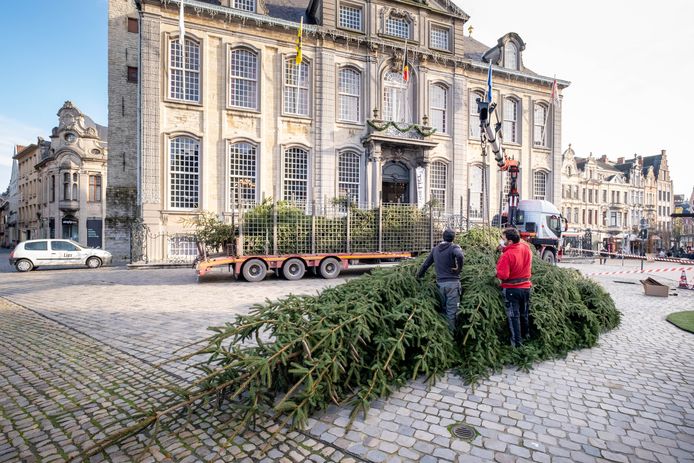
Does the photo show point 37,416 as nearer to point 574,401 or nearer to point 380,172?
point 574,401

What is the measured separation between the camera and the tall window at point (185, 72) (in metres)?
19.8

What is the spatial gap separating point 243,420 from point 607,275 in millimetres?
18357

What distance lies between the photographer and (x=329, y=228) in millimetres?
14328

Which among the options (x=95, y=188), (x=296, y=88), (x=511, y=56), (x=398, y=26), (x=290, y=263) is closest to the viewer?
(x=290, y=263)

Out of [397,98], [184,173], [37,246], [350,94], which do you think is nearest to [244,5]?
[350,94]

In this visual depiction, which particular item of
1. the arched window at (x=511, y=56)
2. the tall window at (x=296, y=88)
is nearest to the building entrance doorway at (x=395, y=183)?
the tall window at (x=296, y=88)

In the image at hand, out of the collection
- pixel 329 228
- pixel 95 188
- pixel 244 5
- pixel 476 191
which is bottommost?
pixel 329 228

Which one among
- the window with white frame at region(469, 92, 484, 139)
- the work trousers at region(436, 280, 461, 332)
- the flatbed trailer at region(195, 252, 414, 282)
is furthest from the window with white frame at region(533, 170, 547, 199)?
the work trousers at region(436, 280, 461, 332)

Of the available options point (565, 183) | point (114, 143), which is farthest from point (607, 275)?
point (565, 183)

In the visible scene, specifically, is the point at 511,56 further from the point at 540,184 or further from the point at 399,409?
the point at 399,409

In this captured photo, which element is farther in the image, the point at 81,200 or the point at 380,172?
the point at 81,200

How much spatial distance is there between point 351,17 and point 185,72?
10.5 metres

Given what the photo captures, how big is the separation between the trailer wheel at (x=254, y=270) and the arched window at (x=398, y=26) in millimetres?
17959

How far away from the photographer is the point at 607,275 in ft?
54.7
